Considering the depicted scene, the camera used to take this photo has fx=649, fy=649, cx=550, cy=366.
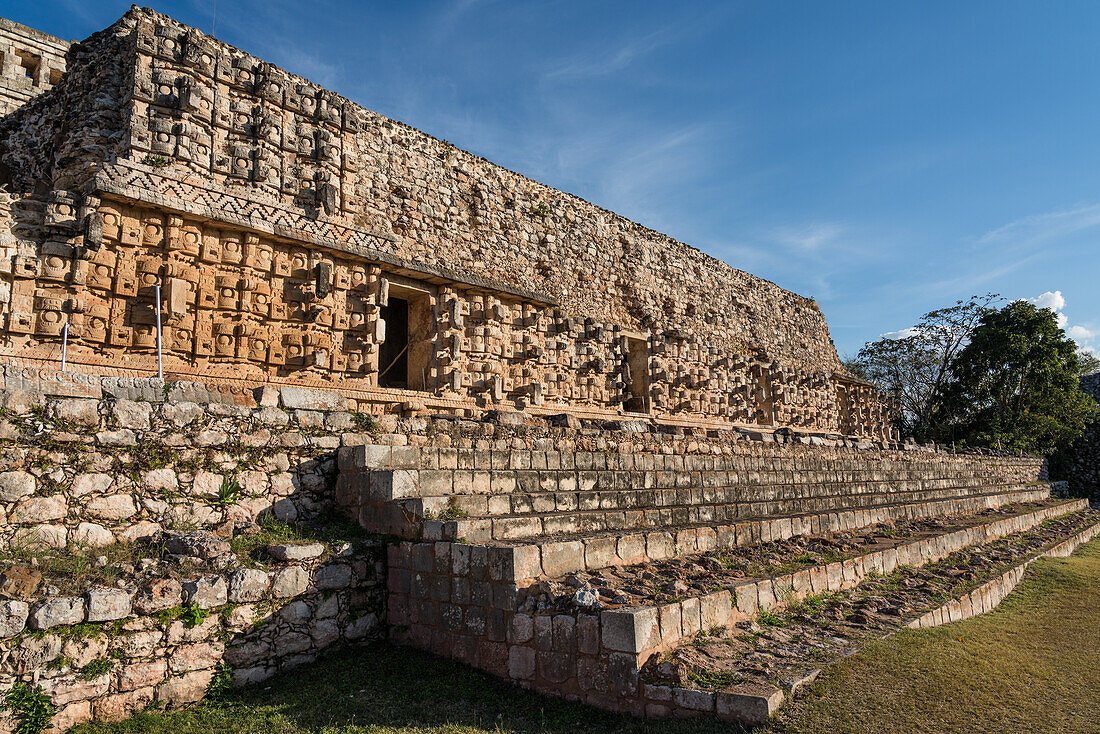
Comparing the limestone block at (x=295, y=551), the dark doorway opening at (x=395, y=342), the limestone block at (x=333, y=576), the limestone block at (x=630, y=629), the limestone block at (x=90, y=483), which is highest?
the dark doorway opening at (x=395, y=342)

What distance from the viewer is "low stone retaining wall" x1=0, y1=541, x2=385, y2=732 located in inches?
145

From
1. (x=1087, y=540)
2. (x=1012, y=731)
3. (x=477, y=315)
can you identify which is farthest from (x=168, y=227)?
(x=1087, y=540)

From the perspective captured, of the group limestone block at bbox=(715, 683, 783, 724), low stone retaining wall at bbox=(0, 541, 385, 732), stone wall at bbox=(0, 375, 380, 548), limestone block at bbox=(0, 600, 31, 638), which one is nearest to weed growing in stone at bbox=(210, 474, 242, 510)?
stone wall at bbox=(0, 375, 380, 548)

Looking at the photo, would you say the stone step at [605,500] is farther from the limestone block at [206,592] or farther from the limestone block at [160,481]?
the limestone block at [160,481]

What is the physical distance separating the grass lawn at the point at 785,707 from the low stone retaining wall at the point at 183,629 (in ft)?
0.48

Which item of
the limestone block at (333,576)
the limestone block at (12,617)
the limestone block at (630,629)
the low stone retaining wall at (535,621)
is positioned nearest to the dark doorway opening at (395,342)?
the limestone block at (333,576)

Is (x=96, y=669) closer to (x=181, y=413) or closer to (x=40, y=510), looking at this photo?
(x=40, y=510)

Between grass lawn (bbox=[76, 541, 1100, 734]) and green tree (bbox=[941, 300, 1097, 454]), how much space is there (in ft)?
79.1

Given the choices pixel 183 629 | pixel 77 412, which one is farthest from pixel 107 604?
pixel 77 412

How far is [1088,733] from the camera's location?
3.59 m

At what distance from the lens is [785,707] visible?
11.4ft

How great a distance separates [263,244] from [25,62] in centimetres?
1113

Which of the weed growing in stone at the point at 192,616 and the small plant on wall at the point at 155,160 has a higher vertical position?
the small plant on wall at the point at 155,160

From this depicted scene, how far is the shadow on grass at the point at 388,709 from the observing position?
3.74 metres
